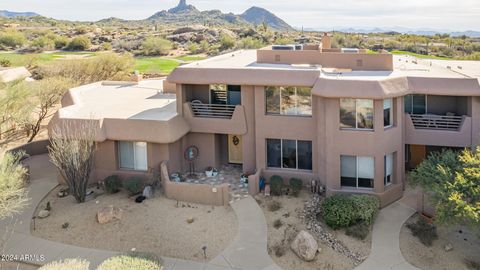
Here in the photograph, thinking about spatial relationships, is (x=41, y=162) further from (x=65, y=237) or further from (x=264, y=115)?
(x=264, y=115)

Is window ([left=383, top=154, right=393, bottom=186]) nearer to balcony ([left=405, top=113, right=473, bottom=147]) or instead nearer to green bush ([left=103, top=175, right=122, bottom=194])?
balcony ([left=405, top=113, right=473, bottom=147])

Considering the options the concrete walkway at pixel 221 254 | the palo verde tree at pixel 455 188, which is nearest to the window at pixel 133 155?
the concrete walkway at pixel 221 254

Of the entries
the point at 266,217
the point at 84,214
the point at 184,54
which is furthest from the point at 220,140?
the point at 184,54

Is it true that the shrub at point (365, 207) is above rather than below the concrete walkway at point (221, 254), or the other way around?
above

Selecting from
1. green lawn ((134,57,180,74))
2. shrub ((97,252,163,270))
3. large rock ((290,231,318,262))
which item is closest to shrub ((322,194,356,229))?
large rock ((290,231,318,262))

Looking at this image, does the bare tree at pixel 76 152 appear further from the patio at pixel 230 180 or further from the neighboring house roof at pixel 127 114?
the patio at pixel 230 180

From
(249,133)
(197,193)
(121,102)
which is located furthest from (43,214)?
(249,133)
